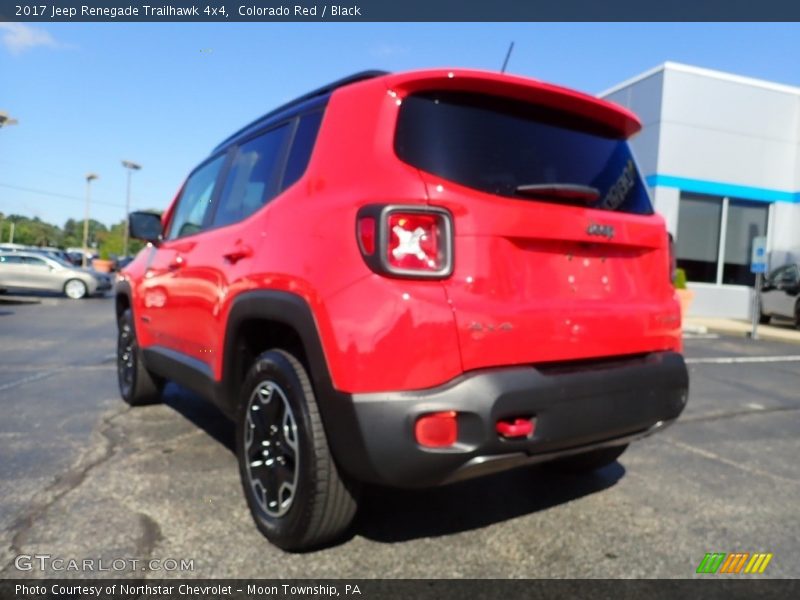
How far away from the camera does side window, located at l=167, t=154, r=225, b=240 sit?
12.3 ft

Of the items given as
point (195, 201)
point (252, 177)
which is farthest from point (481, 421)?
point (195, 201)

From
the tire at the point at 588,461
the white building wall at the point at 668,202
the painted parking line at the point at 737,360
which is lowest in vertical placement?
the painted parking line at the point at 737,360

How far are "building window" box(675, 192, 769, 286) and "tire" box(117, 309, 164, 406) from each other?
1474cm

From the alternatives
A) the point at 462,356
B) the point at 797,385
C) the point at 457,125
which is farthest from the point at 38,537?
the point at 797,385

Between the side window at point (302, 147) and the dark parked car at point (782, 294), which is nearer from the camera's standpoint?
the side window at point (302, 147)

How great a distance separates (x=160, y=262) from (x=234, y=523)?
6.78 feet

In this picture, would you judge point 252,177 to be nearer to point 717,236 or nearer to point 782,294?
point 782,294

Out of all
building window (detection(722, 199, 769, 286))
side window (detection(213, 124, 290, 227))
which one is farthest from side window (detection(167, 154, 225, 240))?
building window (detection(722, 199, 769, 286))

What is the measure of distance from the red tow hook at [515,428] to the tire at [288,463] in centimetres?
63

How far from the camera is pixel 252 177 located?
3.13 metres

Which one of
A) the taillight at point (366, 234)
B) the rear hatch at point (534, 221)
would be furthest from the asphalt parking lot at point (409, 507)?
the taillight at point (366, 234)

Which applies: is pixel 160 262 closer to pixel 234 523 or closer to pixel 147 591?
pixel 234 523

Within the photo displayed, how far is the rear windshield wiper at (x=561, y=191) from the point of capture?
7.50 feet

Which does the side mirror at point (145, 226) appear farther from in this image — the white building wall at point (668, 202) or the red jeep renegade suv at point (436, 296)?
the white building wall at point (668, 202)
